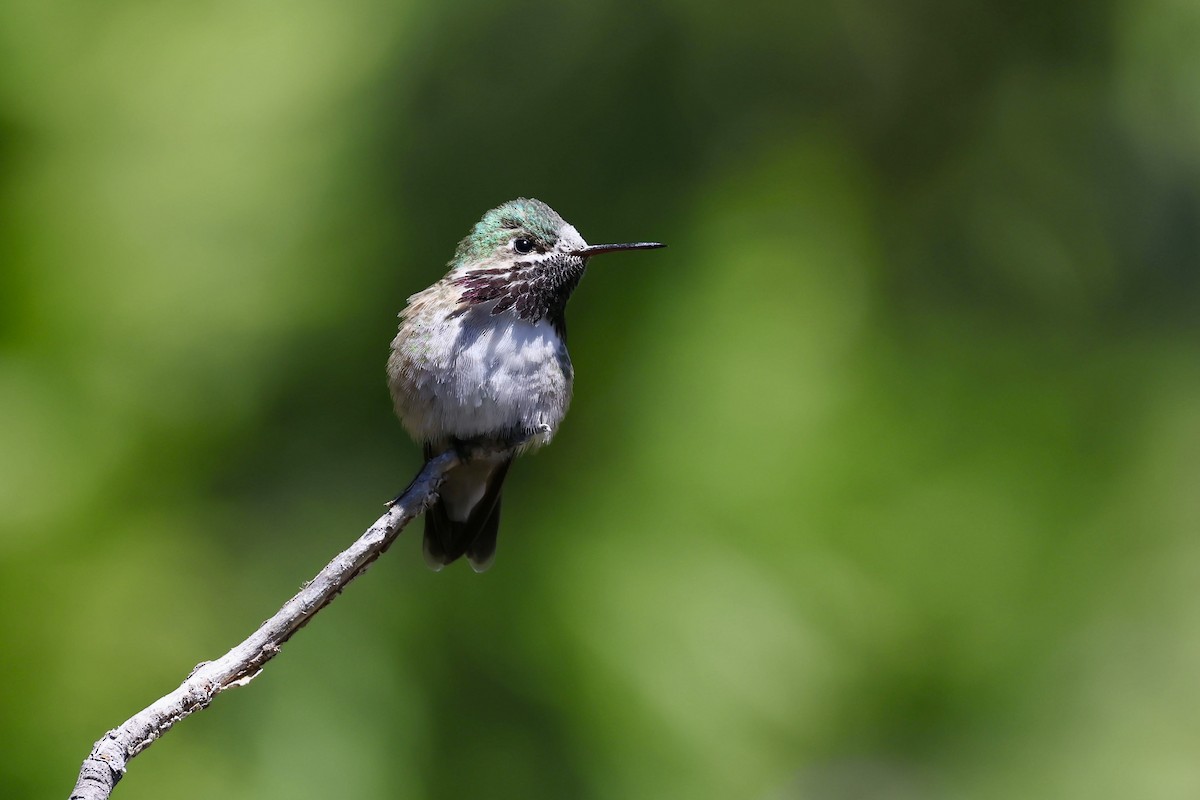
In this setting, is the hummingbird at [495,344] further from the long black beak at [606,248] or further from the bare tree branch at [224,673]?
the bare tree branch at [224,673]

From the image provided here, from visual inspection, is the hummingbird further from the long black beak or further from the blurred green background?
the blurred green background

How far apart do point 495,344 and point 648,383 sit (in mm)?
1638

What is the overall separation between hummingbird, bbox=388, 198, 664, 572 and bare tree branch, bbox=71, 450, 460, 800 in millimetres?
719

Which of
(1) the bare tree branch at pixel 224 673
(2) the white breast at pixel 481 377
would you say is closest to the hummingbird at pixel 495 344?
(2) the white breast at pixel 481 377

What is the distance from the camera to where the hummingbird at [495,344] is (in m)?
2.74

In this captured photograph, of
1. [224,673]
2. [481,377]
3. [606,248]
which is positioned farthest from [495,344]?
[224,673]

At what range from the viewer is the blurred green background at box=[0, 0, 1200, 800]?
4.01 meters

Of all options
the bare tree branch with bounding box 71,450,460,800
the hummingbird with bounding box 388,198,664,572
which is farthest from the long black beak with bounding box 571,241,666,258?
the bare tree branch with bounding box 71,450,460,800

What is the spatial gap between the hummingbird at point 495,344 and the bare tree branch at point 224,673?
0.72m

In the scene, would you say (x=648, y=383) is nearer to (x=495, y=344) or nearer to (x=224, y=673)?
(x=495, y=344)

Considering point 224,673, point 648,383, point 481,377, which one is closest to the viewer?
point 224,673

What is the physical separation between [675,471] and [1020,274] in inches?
69.2

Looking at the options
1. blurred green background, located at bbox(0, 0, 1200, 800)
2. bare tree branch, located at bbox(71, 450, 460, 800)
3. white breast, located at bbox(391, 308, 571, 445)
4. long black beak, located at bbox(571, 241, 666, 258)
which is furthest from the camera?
blurred green background, located at bbox(0, 0, 1200, 800)

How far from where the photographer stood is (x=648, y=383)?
4340mm
